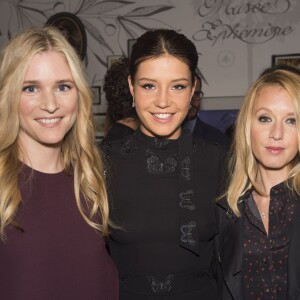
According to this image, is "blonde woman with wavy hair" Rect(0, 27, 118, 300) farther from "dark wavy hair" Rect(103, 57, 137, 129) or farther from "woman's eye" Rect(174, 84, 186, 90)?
"dark wavy hair" Rect(103, 57, 137, 129)

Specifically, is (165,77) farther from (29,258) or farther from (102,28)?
(102,28)

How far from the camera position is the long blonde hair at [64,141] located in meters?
1.64

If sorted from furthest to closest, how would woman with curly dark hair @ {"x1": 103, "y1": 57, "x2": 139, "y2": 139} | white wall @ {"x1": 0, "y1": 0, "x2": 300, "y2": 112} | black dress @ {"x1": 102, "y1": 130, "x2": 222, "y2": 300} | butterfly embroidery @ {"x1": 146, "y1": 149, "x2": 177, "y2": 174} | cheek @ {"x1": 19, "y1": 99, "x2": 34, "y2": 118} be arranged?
white wall @ {"x1": 0, "y1": 0, "x2": 300, "y2": 112}
woman with curly dark hair @ {"x1": 103, "y1": 57, "x2": 139, "y2": 139}
butterfly embroidery @ {"x1": 146, "y1": 149, "x2": 177, "y2": 174}
black dress @ {"x1": 102, "y1": 130, "x2": 222, "y2": 300}
cheek @ {"x1": 19, "y1": 99, "x2": 34, "y2": 118}

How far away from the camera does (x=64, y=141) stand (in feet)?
6.40

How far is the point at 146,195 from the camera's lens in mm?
1959

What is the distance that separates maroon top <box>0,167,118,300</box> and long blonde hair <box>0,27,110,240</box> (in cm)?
4

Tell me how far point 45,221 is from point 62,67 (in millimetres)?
587

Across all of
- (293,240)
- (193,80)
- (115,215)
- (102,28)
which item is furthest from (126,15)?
(293,240)

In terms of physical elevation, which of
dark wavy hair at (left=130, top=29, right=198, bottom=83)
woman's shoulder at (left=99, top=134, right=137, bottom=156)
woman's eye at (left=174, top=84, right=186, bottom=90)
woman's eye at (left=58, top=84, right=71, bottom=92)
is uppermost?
dark wavy hair at (left=130, top=29, right=198, bottom=83)

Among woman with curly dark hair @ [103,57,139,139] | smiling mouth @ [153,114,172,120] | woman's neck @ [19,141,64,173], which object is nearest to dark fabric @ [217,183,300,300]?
smiling mouth @ [153,114,172,120]

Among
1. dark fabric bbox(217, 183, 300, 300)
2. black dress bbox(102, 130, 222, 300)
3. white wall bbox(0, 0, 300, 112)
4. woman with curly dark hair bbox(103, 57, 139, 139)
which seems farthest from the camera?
white wall bbox(0, 0, 300, 112)

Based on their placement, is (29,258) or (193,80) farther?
(193,80)

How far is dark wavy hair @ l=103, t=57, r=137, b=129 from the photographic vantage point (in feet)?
10.0

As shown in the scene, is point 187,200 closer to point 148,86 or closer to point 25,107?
point 148,86
